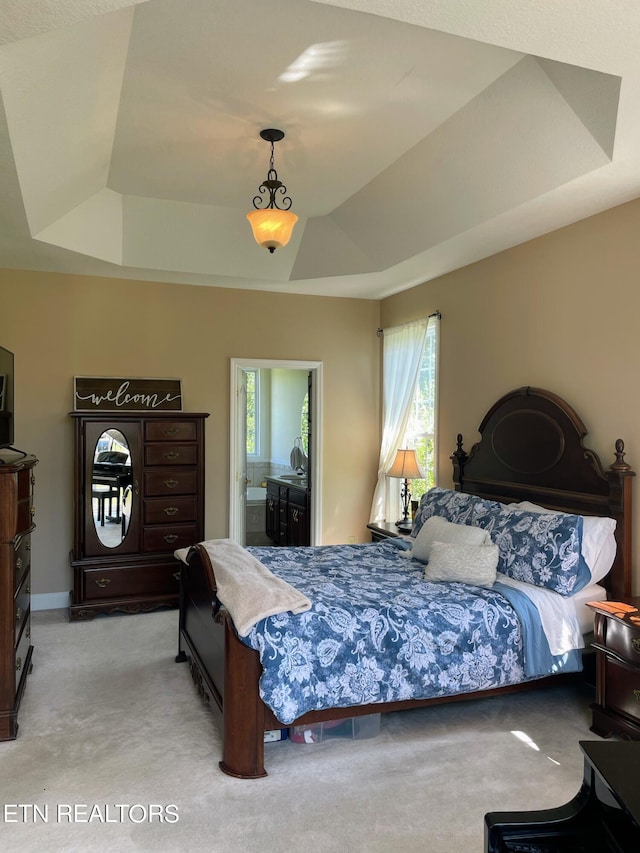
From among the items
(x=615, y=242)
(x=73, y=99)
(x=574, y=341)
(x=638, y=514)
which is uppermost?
(x=73, y=99)

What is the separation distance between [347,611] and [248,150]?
270cm

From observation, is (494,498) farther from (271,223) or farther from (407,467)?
(271,223)

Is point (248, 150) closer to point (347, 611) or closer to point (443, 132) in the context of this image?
point (443, 132)

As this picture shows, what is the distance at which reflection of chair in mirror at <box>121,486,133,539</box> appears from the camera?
4.84 meters

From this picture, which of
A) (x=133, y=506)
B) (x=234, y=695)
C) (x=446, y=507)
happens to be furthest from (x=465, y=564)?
(x=133, y=506)

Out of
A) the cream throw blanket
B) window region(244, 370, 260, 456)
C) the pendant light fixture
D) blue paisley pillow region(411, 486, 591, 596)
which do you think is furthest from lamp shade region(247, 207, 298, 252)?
window region(244, 370, 260, 456)

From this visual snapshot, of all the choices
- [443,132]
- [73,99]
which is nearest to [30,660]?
[73,99]

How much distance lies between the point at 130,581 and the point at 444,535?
102 inches

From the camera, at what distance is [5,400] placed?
131 inches

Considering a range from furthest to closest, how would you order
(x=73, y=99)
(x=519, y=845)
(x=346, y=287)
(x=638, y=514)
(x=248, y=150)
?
(x=346, y=287) → (x=248, y=150) → (x=638, y=514) → (x=73, y=99) → (x=519, y=845)

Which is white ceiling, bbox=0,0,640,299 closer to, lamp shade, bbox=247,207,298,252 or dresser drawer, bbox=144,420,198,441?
lamp shade, bbox=247,207,298,252

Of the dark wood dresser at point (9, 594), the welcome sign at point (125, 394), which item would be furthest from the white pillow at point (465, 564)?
the welcome sign at point (125, 394)

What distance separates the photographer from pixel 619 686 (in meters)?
2.86

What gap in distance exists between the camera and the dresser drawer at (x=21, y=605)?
316 centimetres
